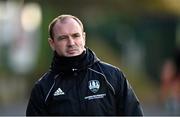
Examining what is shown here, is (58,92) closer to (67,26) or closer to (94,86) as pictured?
(94,86)

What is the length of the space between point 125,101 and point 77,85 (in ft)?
1.31

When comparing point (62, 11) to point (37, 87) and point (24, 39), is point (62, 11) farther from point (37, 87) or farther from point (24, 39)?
point (37, 87)

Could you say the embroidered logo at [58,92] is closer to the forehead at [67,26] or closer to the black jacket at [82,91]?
the black jacket at [82,91]

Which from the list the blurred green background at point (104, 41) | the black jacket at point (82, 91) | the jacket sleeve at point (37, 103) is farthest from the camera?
the blurred green background at point (104, 41)

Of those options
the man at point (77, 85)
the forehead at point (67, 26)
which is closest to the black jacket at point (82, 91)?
the man at point (77, 85)

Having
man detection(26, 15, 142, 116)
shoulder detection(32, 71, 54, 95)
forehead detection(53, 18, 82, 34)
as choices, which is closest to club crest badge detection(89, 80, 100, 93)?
man detection(26, 15, 142, 116)

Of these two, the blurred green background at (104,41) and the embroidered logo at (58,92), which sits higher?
the embroidered logo at (58,92)

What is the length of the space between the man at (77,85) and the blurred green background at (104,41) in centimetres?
1852

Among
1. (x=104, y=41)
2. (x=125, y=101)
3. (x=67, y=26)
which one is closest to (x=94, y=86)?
(x=125, y=101)

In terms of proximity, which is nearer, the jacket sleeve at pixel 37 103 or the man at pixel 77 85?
the man at pixel 77 85

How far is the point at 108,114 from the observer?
627cm

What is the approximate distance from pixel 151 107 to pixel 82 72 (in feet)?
50.7

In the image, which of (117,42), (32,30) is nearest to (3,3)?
(32,30)

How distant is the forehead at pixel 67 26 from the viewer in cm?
638
